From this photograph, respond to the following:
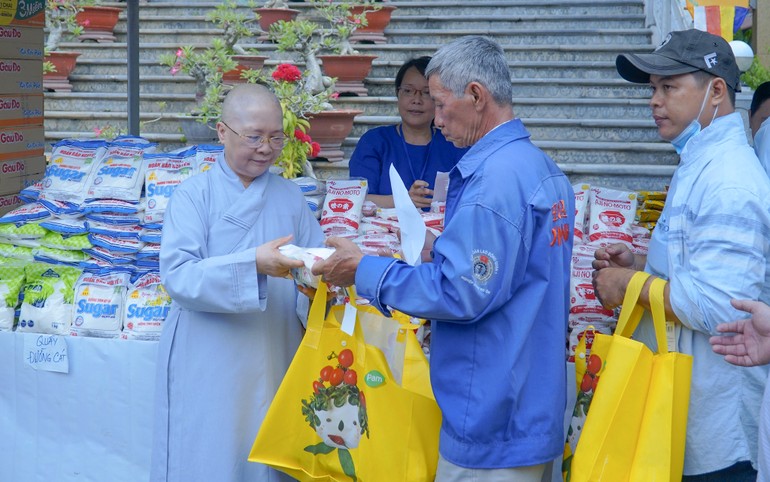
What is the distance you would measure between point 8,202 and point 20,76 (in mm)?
580

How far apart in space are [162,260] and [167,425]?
20.1 inches

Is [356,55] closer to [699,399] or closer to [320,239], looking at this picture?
[320,239]

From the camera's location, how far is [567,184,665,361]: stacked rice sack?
2.93 meters

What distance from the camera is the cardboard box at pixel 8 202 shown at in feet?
13.2

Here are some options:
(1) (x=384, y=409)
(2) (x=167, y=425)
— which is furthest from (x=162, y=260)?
(1) (x=384, y=409)

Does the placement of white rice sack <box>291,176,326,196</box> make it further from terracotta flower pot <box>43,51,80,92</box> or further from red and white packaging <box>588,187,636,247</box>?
terracotta flower pot <box>43,51,80,92</box>

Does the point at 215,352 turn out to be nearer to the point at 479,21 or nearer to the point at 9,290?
the point at 9,290

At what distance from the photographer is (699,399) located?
2238 millimetres

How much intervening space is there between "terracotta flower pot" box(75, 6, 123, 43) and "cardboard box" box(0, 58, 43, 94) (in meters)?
5.91

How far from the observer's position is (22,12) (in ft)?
13.6

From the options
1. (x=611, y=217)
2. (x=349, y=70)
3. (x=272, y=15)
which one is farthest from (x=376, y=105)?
(x=611, y=217)

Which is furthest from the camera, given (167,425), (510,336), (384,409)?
(167,425)

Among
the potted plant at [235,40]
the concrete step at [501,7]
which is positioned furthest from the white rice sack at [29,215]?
the concrete step at [501,7]

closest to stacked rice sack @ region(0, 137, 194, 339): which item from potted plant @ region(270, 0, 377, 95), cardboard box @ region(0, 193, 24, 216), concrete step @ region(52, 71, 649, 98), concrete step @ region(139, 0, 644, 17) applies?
cardboard box @ region(0, 193, 24, 216)
